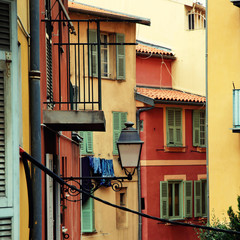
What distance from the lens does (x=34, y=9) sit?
7559 mm

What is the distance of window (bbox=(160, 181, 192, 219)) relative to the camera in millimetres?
27484

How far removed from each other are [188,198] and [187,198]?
0.21ft

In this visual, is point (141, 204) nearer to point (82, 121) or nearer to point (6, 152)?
point (82, 121)

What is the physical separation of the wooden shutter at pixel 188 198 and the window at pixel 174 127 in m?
1.62

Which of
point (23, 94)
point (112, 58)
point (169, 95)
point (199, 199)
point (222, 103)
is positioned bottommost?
point (199, 199)

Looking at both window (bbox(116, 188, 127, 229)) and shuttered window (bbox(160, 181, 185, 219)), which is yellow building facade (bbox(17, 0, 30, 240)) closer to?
window (bbox(116, 188, 127, 229))

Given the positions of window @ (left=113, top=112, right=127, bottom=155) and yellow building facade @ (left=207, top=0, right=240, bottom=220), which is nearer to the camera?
yellow building facade @ (left=207, top=0, right=240, bottom=220)

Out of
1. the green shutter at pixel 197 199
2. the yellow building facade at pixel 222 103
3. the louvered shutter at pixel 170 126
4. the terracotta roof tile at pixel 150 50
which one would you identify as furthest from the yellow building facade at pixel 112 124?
the yellow building facade at pixel 222 103

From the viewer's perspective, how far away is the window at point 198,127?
94.9 feet

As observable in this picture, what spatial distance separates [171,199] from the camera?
2788 cm

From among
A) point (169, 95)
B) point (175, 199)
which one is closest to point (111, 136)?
point (169, 95)

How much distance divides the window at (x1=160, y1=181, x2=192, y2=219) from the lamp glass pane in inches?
733

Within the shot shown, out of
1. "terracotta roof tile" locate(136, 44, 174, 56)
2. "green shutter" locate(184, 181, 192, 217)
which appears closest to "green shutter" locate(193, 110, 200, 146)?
"green shutter" locate(184, 181, 192, 217)

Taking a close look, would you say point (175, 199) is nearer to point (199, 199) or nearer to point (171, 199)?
point (171, 199)
